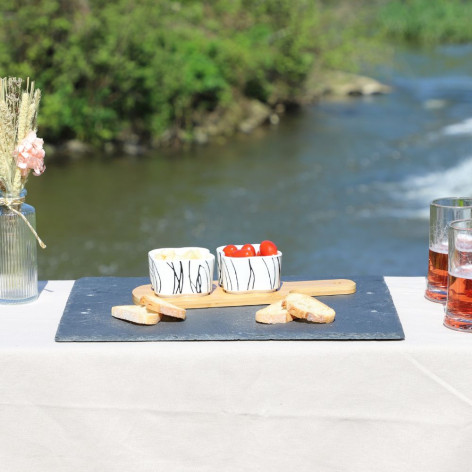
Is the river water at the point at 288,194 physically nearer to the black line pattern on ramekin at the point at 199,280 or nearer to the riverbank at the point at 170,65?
the riverbank at the point at 170,65

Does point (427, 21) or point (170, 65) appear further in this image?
point (427, 21)

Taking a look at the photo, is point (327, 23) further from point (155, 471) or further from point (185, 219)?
point (155, 471)

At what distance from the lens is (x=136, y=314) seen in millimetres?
2252

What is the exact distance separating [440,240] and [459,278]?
9.6 inches

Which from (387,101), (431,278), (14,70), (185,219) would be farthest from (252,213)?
(431,278)

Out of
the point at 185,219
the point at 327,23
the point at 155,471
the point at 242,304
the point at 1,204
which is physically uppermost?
the point at 327,23

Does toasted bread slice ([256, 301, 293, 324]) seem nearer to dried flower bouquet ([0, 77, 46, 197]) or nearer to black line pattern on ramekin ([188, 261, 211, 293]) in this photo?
black line pattern on ramekin ([188, 261, 211, 293])

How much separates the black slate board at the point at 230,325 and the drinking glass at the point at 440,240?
0.12 meters

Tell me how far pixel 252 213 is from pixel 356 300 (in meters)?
9.14

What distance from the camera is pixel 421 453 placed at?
7.01 feet

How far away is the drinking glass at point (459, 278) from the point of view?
2176 millimetres

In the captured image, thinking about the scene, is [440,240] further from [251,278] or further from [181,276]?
[181,276]

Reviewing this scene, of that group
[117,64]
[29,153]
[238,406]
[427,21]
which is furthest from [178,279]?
[427,21]

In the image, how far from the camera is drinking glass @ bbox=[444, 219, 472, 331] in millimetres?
2176
